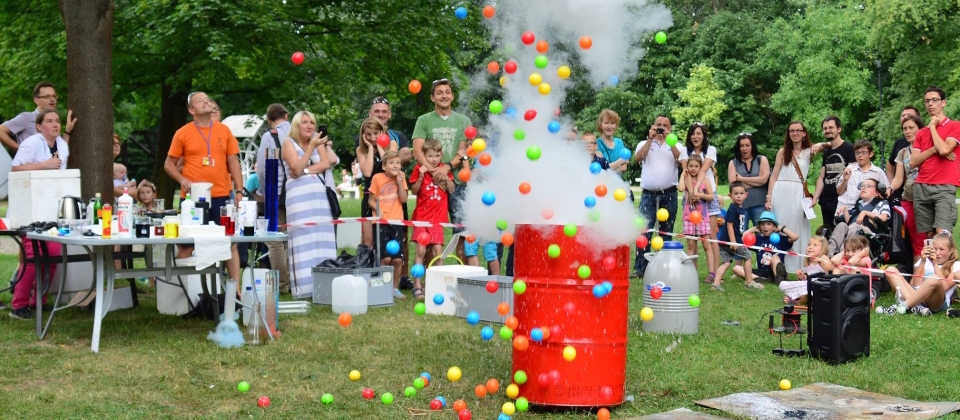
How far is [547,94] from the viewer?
5.14 m

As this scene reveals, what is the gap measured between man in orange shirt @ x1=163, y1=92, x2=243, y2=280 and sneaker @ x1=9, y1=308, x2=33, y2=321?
132 centimetres

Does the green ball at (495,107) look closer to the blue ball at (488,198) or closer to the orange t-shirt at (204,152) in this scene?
the blue ball at (488,198)

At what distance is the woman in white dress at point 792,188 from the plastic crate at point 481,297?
15.0 ft

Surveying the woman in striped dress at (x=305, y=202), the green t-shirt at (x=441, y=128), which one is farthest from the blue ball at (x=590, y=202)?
the woman in striped dress at (x=305, y=202)

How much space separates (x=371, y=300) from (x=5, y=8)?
12.1 m

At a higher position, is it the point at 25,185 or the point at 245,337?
the point at 25,185

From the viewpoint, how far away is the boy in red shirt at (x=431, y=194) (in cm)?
938

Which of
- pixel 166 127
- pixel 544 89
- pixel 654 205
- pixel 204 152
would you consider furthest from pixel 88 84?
pixel 166 127

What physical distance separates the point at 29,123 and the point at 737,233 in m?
7.72

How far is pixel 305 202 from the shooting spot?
942cm

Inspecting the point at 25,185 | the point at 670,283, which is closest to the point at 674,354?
the point at 670,283

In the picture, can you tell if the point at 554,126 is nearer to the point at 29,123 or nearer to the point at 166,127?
the point at 29,123

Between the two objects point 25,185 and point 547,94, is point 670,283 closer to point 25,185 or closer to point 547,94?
point 547,94

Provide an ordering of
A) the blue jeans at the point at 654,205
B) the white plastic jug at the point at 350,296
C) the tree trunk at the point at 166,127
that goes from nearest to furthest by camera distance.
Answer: the white plastic jug at the point at 350,296
the blue jeans at the point at 654,205
the tree trunk at the point at 166,127
